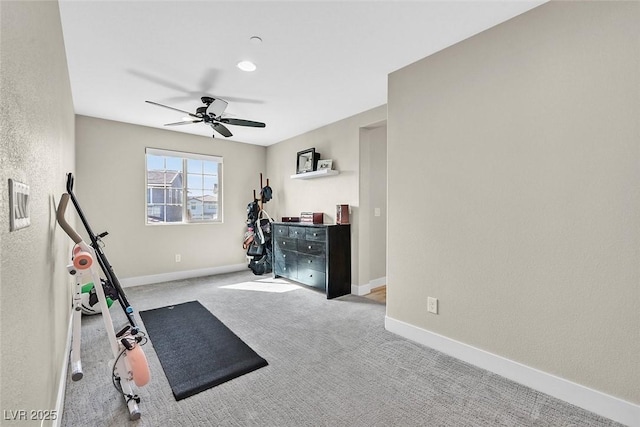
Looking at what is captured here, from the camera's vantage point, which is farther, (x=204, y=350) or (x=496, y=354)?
(x=204, y=350)

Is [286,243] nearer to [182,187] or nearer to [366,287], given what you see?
[366,287]

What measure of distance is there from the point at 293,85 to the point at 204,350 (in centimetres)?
270

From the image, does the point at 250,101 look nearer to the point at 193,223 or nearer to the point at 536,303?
the point at 193,223

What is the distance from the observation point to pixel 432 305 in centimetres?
245

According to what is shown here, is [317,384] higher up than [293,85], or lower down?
lower down

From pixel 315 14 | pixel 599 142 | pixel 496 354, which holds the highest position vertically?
pixel 315 14

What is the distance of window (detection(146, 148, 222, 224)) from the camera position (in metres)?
4.63

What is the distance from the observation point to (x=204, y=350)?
243cm

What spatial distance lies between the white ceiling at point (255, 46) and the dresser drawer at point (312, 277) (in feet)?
7.42

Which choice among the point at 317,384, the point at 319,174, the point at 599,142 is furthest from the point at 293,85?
the point at 317,384

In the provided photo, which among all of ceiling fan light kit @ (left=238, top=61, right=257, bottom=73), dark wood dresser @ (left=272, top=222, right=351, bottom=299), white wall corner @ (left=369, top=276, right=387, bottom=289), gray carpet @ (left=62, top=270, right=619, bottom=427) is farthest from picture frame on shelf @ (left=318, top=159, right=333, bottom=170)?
gray carpet @ (left=62, top=270, right=619, bottom=427)

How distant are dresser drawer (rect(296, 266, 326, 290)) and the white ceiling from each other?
2261mm

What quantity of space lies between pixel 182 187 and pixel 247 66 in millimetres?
2992

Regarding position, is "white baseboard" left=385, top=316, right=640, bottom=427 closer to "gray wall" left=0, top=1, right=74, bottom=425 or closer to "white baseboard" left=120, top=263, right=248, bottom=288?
"gray wall" left=0, top=1, right=74, bottom=425
